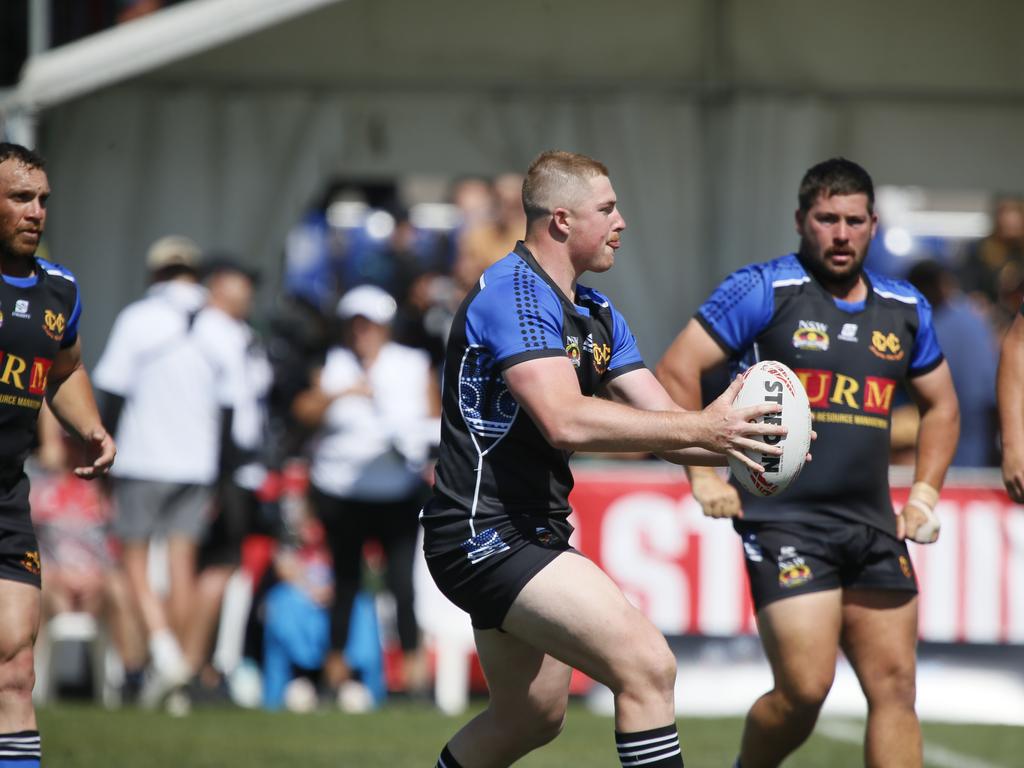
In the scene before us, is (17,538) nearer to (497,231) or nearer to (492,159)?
(497,231)

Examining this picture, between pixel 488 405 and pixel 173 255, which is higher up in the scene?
pixel 173 255

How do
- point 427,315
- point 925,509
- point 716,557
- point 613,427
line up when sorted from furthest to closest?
point 427,315, point 716,557, point 925,509, point 613,427

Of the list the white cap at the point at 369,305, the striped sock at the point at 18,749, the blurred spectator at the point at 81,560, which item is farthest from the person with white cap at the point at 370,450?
the striped sock at the point at 18,749

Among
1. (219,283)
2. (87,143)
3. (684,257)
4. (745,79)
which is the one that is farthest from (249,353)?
(745,79)

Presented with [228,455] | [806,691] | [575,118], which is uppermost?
→ [575,118]

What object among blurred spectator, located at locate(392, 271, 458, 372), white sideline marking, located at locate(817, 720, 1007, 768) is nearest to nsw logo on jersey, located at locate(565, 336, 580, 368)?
white sideline marking, located at locate(817, 720, 1007, 768)

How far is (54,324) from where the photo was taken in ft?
19.3

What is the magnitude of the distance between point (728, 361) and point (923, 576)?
417cm

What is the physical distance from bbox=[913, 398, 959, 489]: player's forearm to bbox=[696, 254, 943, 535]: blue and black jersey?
23 cm

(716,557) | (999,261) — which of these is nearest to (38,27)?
(716,557)

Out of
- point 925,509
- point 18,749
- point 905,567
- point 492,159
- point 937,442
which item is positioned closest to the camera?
point 18,749

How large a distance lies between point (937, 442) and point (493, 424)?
2172 mm

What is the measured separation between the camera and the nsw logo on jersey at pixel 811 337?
616 centimetres

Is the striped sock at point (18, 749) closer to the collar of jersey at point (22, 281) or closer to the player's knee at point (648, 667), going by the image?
the collar of jersey at point (22, 281)
